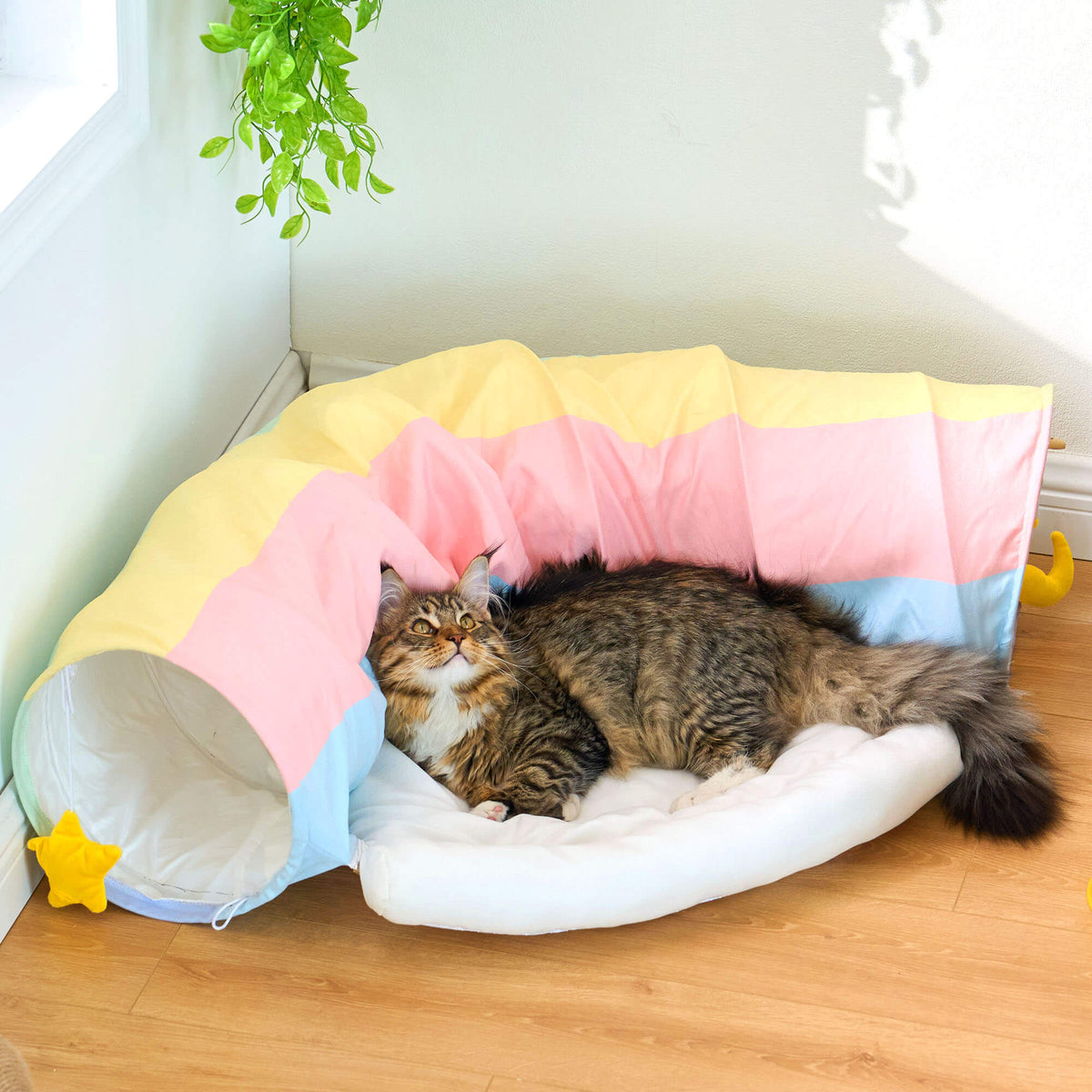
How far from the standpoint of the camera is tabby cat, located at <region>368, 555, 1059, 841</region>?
80.2 inches

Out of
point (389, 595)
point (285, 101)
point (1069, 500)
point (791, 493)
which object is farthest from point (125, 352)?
point (1069, 500)

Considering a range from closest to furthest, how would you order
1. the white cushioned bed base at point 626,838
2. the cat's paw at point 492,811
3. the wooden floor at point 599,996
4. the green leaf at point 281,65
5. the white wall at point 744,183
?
1. the wooden floor at point 599,996
2. the white cushioned bed base at point 626,838
3. the cat's paw at point 492,811
4. the green leaf at point 281,65
5. the white wall at point 744,183

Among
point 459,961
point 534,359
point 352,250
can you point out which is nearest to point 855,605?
point 534,359

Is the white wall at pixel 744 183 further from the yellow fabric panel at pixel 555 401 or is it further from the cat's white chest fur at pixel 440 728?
the cat's white chest fur at pixel 440 728

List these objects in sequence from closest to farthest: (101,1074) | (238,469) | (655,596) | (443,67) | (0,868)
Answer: (101,1074) < (0,868) < (238,469) < (655,596) < (443,67)

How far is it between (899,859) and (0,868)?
136cm

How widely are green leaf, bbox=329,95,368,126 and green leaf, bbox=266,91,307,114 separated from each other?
0.13m

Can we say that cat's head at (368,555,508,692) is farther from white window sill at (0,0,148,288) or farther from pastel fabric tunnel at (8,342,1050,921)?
white window sill at (0,0,148,288)

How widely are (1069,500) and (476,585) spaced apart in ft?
4.85

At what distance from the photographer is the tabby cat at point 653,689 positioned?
6.68 feet

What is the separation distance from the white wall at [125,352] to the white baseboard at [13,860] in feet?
0.22

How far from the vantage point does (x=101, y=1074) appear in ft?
5.28

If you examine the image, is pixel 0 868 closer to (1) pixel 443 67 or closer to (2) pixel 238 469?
(2) pixel 238 469

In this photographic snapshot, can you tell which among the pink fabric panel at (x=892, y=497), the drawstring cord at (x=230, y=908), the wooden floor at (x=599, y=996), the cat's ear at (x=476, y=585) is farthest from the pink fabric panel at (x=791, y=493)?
the drawstring cord at (x=230, y=908)
